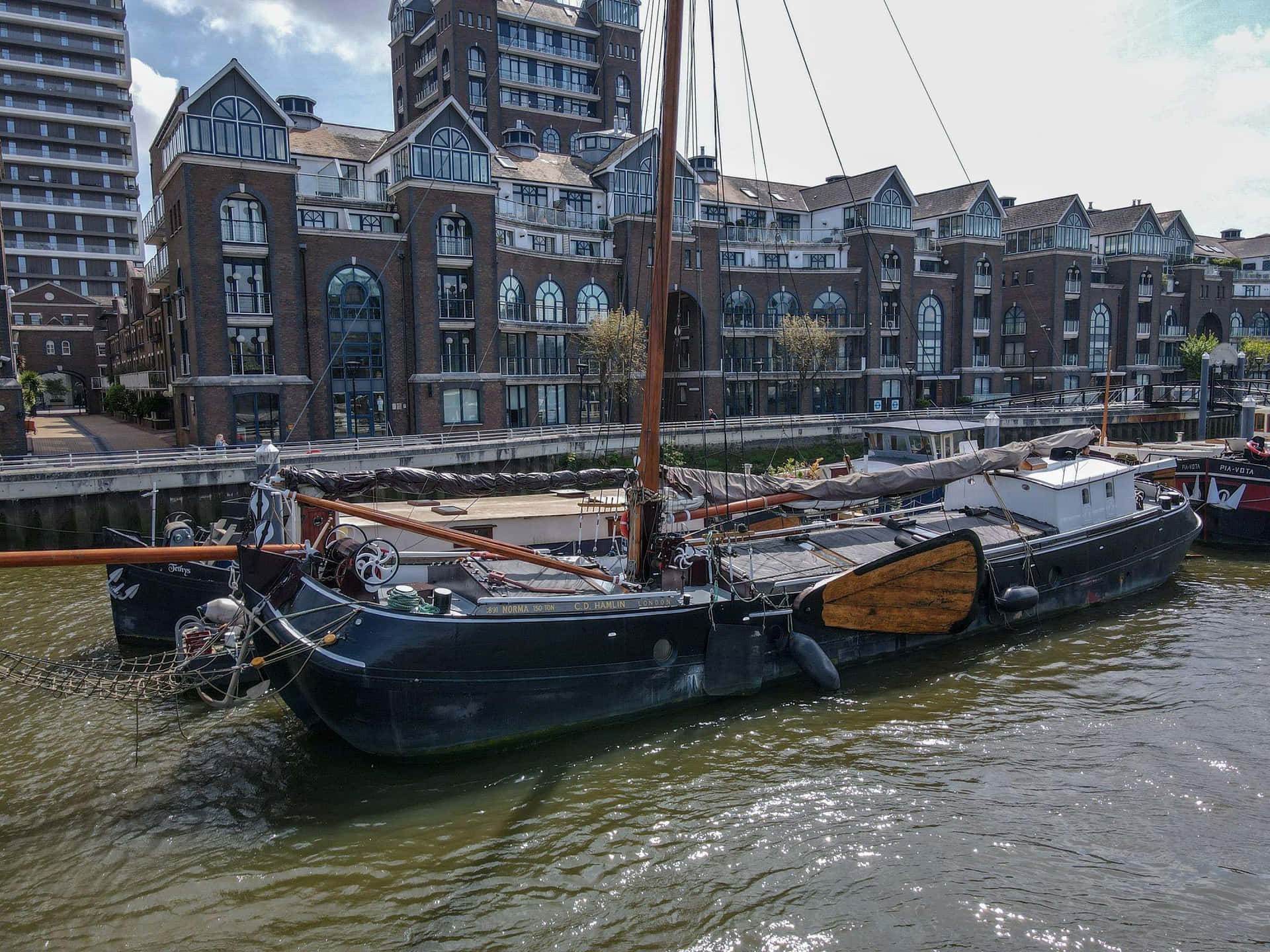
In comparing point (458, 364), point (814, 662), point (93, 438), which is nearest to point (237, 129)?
point (458, 364)

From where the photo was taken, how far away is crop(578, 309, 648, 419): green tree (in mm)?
44094

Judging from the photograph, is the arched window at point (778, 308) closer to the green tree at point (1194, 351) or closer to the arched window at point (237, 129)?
the arched window at point (237, 129)

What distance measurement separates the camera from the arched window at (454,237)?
4153 centimetres

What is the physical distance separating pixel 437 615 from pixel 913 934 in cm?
722

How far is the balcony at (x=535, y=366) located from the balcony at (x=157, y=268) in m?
16.3

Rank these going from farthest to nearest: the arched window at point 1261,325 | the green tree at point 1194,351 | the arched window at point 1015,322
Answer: the arched window at point 1261,325
the green tree at point 1194,351
the arched window at point 1015,322

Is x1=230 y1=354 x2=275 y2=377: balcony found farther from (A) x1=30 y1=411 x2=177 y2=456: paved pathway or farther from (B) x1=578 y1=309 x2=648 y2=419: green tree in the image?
(B) x1=578 y1=309 x2=648 y2=419: green tree

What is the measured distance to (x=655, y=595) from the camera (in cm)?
1389

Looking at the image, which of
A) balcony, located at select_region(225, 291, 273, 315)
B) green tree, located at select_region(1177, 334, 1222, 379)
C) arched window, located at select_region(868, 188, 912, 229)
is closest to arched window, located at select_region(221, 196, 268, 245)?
balcony, located at select_region(225, 291, 273, 315)

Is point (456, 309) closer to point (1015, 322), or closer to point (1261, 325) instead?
point (1015, 322)

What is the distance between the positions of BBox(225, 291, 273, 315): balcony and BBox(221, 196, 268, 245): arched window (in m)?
2.18

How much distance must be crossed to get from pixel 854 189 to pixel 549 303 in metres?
24.1

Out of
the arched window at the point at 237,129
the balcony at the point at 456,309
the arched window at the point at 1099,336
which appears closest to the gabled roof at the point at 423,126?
the arched window at the point at 237,129

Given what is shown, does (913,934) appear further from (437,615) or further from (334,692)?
(334,692)
